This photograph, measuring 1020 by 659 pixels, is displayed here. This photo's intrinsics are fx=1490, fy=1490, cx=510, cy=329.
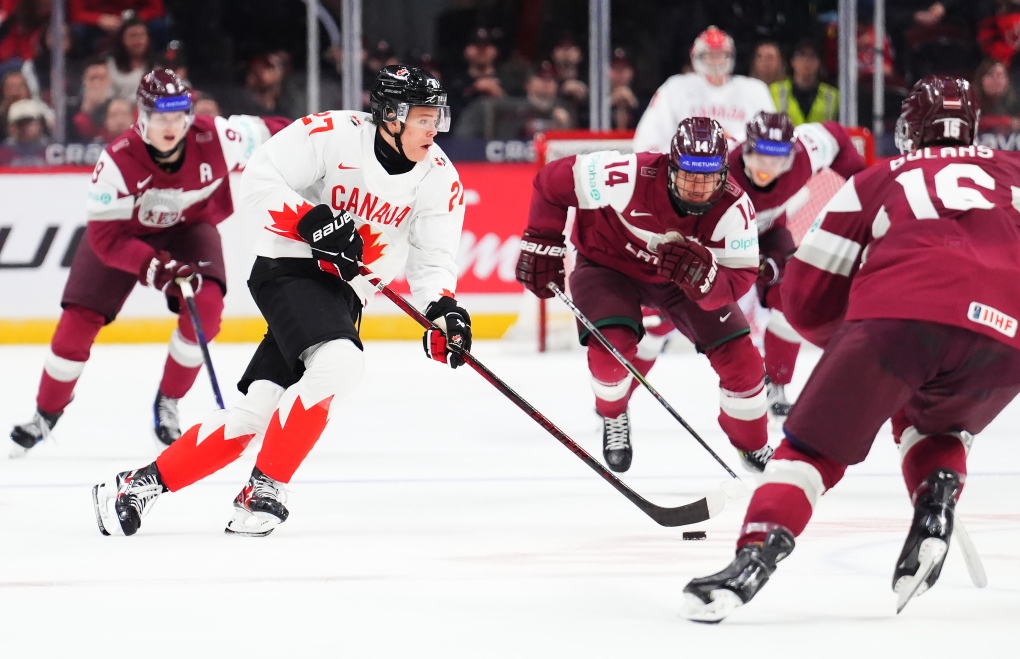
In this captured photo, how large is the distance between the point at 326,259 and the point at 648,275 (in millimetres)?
1331

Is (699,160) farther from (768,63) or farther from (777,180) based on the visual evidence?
(768,63)

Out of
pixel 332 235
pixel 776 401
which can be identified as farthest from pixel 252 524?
pixel 776 401

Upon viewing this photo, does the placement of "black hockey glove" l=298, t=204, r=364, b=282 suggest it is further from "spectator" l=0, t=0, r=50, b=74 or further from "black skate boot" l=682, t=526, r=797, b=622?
"spectator" l=0, t=0, r=50, b=74

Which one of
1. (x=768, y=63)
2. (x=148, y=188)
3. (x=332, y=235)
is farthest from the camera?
(x=768, y=63)

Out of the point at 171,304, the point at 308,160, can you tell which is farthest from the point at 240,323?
the point at 308,160

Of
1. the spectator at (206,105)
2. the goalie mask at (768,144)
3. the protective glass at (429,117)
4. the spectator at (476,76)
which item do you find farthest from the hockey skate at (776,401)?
the spectator at (206,105)

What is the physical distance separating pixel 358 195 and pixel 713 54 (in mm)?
3685

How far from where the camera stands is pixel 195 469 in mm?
3168

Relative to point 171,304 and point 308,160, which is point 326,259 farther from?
point 171,304

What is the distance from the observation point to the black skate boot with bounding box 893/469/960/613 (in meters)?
2.40

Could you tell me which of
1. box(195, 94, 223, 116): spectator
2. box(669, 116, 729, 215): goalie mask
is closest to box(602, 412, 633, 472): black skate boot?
box(669, 116, 729, 215): goalie mask

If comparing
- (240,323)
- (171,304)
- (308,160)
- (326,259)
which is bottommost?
(240,323)

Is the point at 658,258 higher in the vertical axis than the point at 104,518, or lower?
higher

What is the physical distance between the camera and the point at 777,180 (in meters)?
5.01
